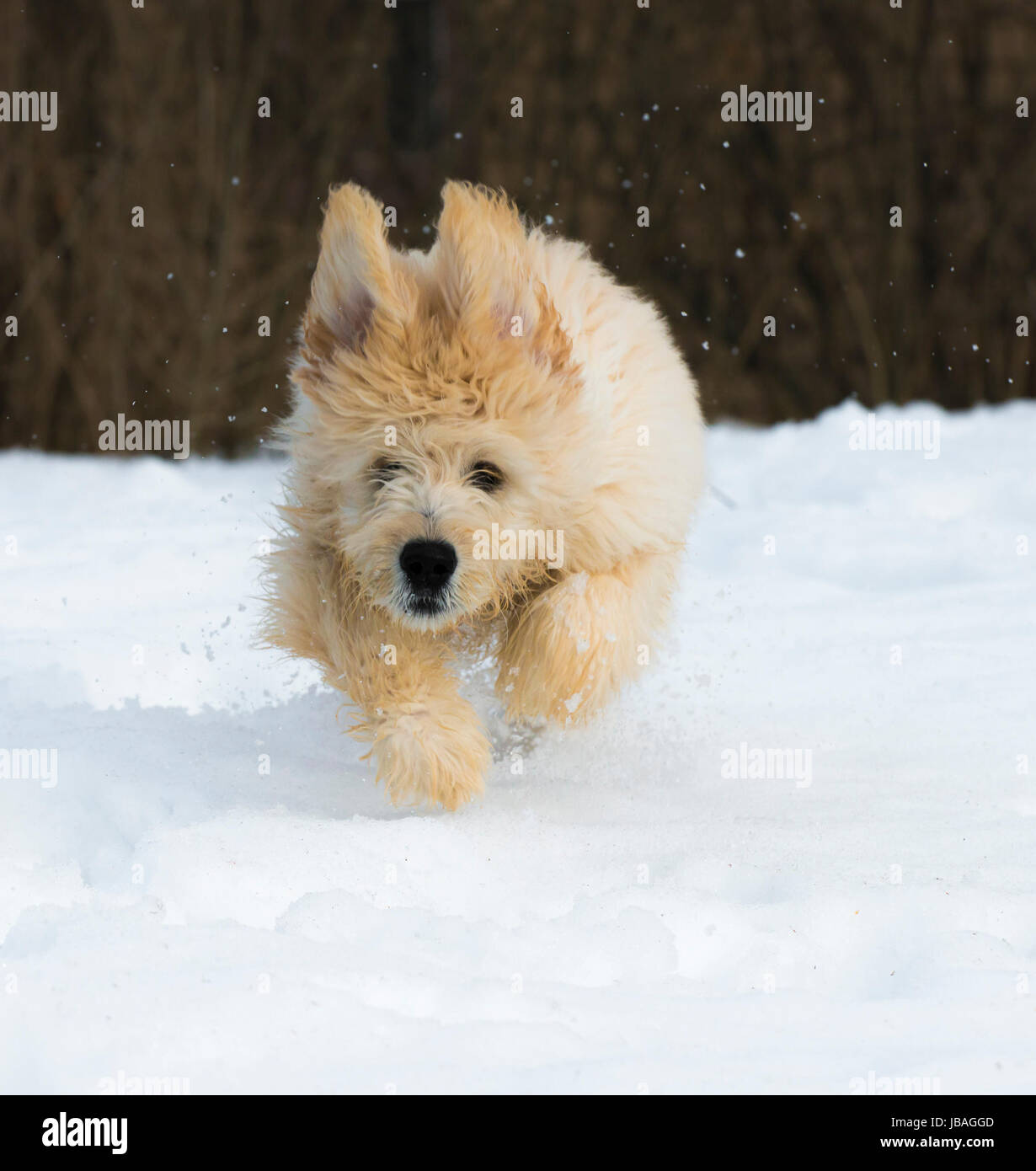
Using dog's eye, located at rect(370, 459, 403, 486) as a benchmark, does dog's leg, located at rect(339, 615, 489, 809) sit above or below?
below

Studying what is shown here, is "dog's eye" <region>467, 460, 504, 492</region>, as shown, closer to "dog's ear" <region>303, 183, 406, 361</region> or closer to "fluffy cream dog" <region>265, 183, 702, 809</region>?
"fluffy cream dog" <region>265, 183, 702, 809</region>

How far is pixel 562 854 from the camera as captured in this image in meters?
3.37

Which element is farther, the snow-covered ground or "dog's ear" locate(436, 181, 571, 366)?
"dog's ear" locate(436, 181, 571, 366)

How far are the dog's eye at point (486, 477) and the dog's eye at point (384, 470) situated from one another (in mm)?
170

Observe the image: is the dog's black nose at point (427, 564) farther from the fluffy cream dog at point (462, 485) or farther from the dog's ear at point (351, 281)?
the dog's ear at point (351, 281)

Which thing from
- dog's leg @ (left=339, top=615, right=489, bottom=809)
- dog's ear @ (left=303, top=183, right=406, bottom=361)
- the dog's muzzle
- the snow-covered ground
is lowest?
the snow-covered ground

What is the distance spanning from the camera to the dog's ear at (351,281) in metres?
3.54

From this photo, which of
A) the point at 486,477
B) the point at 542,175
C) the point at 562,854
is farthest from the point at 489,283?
the point at 542,175

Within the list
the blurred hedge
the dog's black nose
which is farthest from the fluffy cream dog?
the blurred hedge

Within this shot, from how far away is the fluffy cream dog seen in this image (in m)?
3.54

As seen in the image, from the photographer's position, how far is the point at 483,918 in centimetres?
295

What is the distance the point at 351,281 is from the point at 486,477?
1.82 feet

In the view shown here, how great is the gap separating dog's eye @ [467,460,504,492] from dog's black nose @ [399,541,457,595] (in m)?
0.19

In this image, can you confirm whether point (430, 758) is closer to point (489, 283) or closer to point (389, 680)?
point (389, 680)
